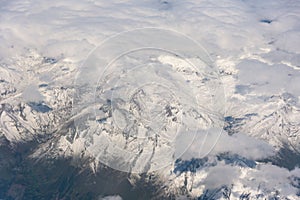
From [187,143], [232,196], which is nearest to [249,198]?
[232,196]

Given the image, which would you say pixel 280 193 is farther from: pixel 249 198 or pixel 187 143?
pixel 187 143

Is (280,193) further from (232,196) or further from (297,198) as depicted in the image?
(232,196)

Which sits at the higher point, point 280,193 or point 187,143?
point 187,143

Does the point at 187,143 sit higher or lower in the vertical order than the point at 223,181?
higher

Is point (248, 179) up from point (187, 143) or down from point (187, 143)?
down

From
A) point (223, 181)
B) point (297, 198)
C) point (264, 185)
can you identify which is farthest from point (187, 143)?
Result: point (297, 198)

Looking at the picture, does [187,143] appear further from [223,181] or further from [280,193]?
[280,193]
